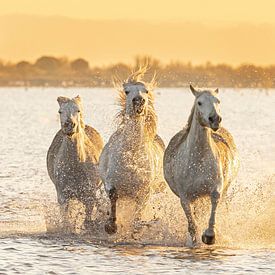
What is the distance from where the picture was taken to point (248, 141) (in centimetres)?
4394

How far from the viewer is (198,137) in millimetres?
13938

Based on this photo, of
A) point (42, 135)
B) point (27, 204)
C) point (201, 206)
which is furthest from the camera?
point (42, 135)

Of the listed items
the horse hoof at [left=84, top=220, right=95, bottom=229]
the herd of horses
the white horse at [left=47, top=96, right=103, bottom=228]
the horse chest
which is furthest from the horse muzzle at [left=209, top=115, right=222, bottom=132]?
the horse hoof at [left=84, top=220, right=95, bottom=229]


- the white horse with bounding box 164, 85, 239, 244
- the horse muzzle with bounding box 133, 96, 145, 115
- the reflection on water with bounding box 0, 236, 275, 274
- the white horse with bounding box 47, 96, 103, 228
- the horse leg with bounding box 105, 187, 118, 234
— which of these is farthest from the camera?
the white horse with bounding box 47, 96, 103, 228

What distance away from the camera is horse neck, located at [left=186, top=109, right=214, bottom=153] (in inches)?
547

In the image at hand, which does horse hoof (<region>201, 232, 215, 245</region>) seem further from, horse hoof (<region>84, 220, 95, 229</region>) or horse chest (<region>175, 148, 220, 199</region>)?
horse hoof (<region>84, 220, 95, 229</region>)

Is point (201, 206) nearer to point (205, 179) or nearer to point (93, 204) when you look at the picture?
point (205, 179)

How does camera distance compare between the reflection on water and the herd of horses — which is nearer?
the reflection on water

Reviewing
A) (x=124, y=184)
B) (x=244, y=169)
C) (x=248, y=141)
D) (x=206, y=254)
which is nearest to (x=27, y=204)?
(x=124, y=184)

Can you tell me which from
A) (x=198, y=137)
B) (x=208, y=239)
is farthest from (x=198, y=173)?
(x=208, y=239)

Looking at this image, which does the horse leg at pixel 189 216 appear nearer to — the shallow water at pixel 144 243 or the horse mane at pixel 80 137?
the shallow water at pixel 144 243

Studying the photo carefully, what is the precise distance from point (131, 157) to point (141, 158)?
16 centimetres

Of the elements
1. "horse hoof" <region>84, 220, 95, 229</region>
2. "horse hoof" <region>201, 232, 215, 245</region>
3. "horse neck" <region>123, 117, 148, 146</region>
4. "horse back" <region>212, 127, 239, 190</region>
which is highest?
"horse neck" <region>123, 117, 148, 146</region>

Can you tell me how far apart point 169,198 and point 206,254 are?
2.43m
